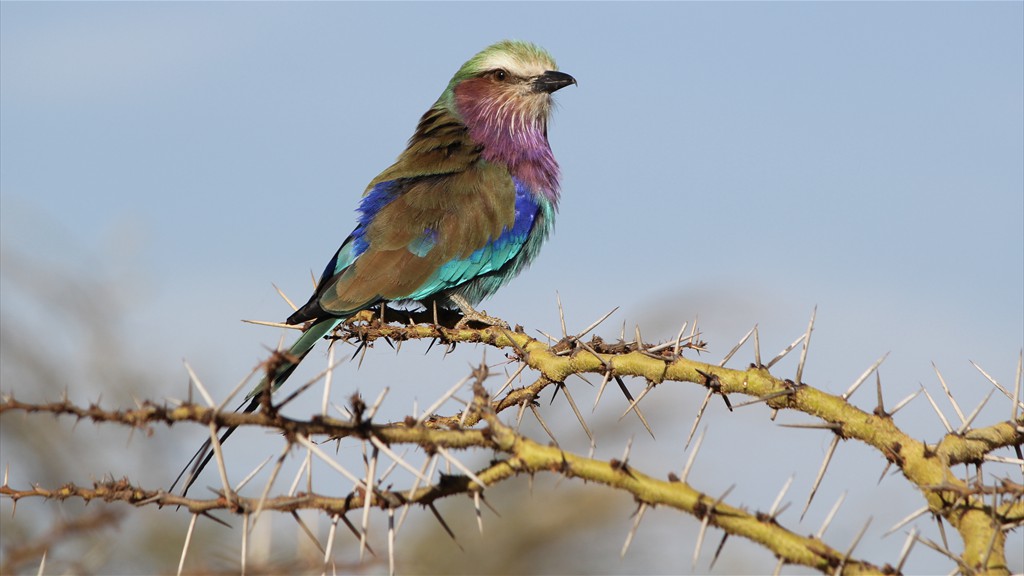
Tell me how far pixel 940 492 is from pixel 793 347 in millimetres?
749

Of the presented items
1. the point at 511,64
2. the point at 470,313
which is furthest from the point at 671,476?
the point at 511,64

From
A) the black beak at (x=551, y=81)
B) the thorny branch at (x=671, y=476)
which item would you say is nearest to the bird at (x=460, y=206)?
the black beak at (x=551, y=81)

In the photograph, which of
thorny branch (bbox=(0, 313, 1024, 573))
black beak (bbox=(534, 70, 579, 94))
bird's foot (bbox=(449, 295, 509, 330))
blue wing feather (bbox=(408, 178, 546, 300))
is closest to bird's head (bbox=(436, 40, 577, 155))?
black beak (bbox=(534, 70, 579, 94))

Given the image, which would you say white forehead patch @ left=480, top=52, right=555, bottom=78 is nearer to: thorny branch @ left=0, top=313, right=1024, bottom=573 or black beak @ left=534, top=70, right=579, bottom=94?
black beak @ left=534, top=70, right=579, bottom=94

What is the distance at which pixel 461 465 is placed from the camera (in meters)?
2.13

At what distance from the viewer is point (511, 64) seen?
6980 mm

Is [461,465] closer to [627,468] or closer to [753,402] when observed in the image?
[627,468]

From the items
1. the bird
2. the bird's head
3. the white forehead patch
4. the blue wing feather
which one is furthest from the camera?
the white forehead patch

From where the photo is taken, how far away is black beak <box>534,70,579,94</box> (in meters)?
6.84

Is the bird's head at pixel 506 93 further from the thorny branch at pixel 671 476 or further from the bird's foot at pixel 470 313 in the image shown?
the thorny branch at pixel 671 476

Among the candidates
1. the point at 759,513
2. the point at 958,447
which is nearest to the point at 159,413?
the point at 759,513

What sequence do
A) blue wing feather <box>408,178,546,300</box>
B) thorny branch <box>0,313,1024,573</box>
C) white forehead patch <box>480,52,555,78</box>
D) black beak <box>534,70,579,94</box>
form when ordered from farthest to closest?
white forehead patch <box>480,52,555,78</box> → black beak <box>534,70,579,94</box> → blue wing feather <box>408,178,546,300</box> → thorny branch <box>0,313,1024,573</box>

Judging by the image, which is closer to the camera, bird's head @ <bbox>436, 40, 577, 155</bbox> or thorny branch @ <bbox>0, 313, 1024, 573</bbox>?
thorny branch @ <bbox>0, 313, 1024, 573</bbox>

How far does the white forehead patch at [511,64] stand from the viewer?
696cm
